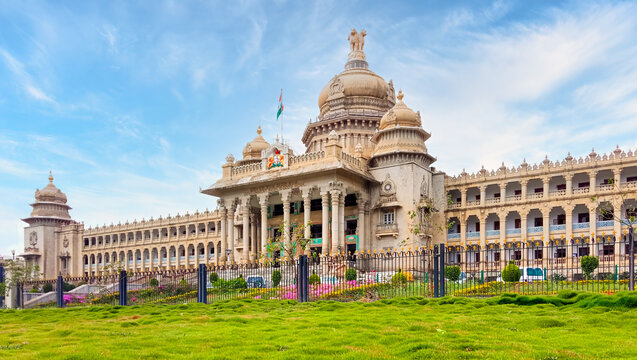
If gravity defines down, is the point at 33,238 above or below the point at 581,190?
below

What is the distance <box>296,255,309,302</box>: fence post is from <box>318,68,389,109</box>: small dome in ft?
111

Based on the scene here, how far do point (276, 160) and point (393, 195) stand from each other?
9315mm

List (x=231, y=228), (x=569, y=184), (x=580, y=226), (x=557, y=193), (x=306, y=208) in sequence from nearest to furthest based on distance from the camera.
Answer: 1. (x=306, y=208)
2. (x=580, y=226)
3. (x=569, y=184)
4. (x=557, y=193)
5. (x=231, y=228)

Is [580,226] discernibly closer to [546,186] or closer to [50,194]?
[546,186]

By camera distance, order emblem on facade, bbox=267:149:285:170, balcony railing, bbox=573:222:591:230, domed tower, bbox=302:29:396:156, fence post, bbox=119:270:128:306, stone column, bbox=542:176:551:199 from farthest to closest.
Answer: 1. domed tower, bbox=302:29:396:156
2. emblem on facade, bbox=267:149:285:170
3. stone column, bbox=542:176:551:199
4. balcony railing, bbox=573:222:591:230
5. fence post, bbox=119:270:128:306

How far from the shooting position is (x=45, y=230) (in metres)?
71.7

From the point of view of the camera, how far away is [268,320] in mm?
14602

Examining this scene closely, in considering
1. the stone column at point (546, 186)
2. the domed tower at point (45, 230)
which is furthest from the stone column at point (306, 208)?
the domed tower at point (45, 230)

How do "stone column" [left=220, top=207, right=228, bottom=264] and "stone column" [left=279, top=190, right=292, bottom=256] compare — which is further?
"stone column" [left=220, top=207, right=228, bottom=264]

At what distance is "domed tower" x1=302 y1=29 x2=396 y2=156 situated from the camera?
166 feet

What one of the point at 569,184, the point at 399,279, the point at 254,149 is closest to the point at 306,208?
the point at 254,149

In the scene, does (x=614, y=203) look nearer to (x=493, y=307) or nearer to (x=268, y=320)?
(x=493, y=307)

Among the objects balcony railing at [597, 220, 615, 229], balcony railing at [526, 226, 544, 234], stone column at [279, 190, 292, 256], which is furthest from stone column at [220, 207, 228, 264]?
balcony railing at [597, 220, 615, 229]

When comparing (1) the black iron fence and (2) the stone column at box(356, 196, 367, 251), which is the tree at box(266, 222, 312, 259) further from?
(1) the black iron fence
